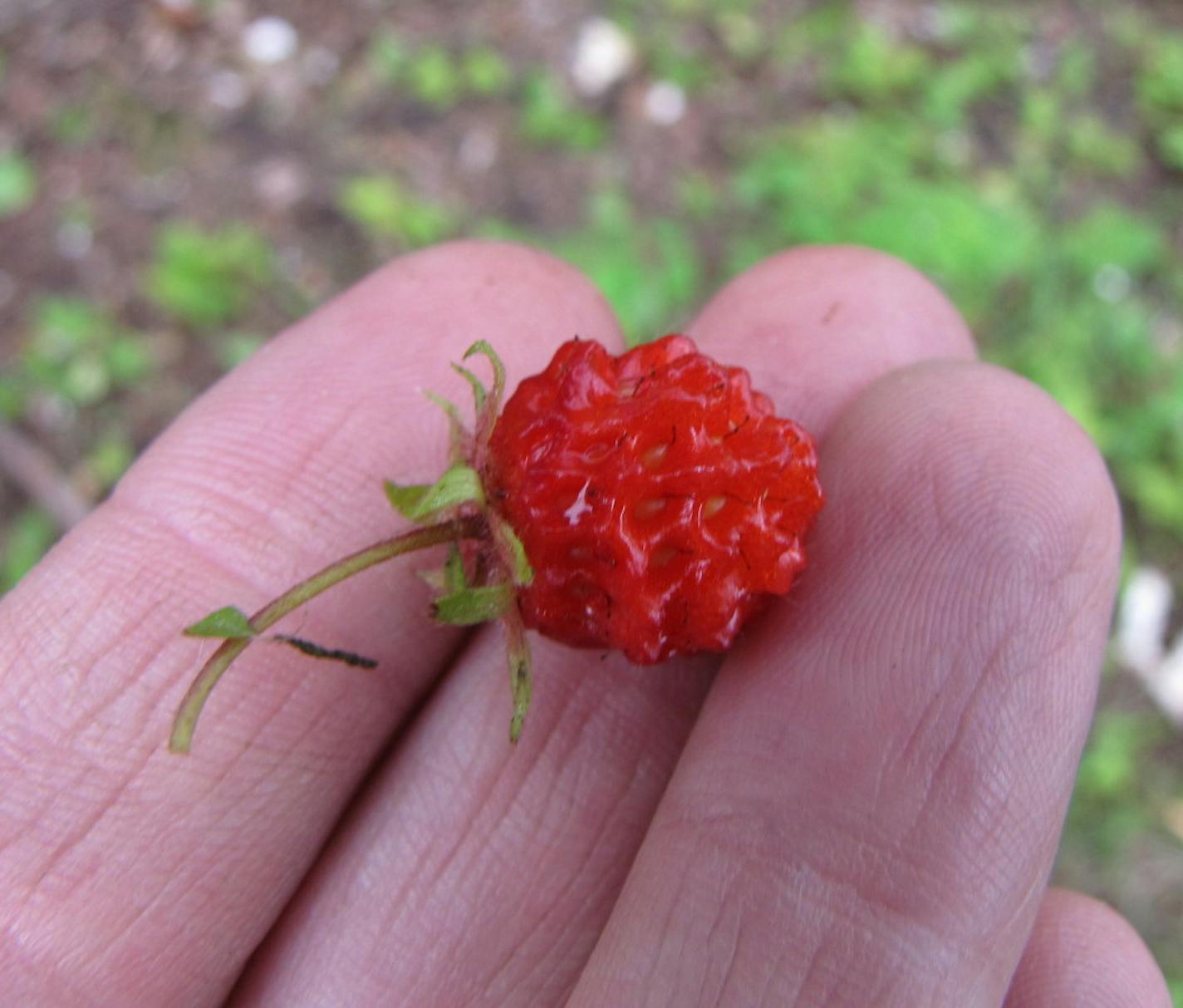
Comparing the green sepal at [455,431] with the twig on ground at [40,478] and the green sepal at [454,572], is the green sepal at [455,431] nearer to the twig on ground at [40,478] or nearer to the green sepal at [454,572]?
the green sepal at [454,572]

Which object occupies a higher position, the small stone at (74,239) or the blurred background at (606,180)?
the small stone at (74,239)

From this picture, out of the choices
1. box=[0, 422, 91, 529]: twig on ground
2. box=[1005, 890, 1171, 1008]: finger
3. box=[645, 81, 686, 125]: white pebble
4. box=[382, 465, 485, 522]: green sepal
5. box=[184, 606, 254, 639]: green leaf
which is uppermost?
box=[184, 606, 254, 639]: green leaf

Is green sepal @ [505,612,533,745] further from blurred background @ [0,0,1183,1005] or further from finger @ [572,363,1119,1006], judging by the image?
blurred background @ [0,0,1183,1005]

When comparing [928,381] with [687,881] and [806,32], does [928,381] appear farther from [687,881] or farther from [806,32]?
[806,32]

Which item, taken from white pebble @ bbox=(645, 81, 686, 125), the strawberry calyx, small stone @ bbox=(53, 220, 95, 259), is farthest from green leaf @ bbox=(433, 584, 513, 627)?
white pebble @ bbox=(645, 81, 686, 125)

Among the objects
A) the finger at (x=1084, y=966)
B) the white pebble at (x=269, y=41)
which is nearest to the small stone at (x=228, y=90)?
the white pebble at (x=269, y=41)

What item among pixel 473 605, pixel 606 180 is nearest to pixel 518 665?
pixel 473 605

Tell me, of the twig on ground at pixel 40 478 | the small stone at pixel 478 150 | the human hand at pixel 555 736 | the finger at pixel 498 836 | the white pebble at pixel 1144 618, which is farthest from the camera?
the small stone at pixel 478 150
